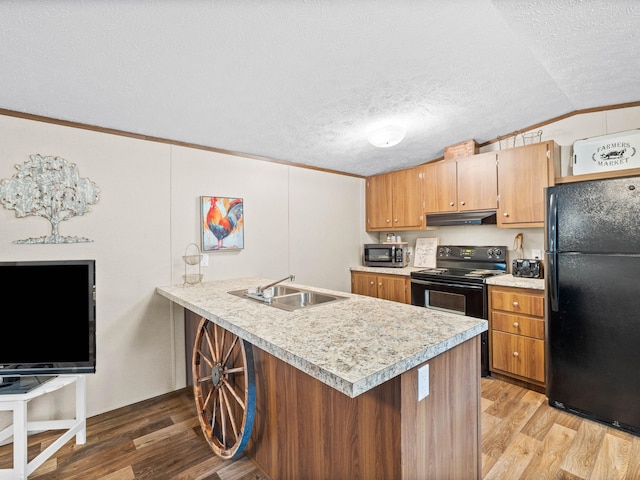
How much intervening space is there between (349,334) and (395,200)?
2980 millimetres

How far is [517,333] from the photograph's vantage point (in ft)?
8.98

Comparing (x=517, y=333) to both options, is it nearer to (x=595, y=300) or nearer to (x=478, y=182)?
(x=595, y=300)

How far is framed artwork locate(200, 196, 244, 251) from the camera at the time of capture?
2.90m

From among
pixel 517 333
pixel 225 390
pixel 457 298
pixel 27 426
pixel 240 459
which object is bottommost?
pixel 240 459

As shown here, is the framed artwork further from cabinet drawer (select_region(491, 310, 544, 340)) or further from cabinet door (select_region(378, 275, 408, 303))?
cabinet drawer (select_region(491, 310, 544, 340))

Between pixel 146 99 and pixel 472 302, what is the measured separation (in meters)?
3.16

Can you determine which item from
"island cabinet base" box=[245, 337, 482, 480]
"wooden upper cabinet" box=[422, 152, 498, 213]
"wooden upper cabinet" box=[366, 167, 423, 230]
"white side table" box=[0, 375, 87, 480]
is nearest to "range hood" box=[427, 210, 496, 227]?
"wooden upper cabinet" box=[422, 152, 498, 213]

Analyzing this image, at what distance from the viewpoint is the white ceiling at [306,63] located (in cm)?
150

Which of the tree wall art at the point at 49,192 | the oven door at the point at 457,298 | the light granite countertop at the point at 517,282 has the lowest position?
the oven door at the point at 457,298

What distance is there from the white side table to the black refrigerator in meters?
3.36

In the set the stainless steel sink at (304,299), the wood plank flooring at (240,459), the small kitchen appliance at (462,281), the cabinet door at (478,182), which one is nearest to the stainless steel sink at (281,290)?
the stainless steel sink at (304,299)

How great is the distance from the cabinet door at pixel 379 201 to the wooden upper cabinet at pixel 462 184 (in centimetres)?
54

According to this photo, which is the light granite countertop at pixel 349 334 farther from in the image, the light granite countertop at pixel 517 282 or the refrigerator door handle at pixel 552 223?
the light granite countertop at pixel 517 282

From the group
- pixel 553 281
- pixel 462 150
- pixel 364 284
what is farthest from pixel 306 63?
pixel 364 284
